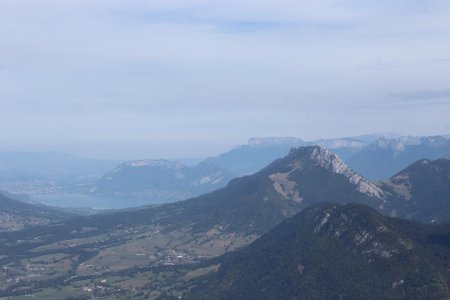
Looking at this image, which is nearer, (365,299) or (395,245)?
(365,299)

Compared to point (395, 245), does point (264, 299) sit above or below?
below

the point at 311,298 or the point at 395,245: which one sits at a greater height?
the point at 395,245

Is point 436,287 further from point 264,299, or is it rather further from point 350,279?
point 264,299

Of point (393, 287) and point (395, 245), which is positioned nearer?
point (393, 287)

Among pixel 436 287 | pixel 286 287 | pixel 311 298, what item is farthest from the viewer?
pixel 286 287

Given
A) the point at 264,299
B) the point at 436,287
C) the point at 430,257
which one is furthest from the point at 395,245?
the point at 264,299

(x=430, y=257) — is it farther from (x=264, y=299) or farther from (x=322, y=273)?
(x=264, y=299)

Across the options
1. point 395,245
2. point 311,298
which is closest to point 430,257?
point 395,245

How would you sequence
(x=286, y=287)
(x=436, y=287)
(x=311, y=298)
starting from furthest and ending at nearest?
(x=286, y=287), (x=311, y=298), (x=436, y=287)

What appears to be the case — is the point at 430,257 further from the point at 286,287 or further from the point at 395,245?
the point at 286,287
